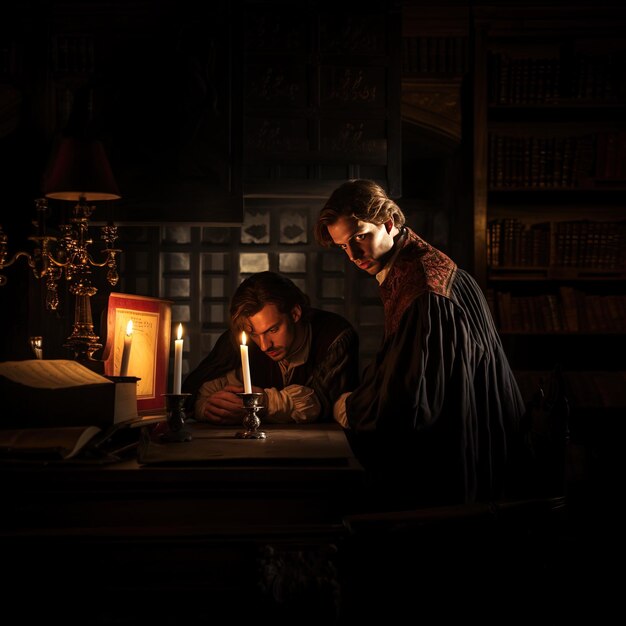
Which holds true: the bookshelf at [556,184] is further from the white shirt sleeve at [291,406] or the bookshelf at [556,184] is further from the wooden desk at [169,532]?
the wooden desk at [169,532]

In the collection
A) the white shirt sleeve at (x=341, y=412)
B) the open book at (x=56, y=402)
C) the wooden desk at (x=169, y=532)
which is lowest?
the wooden desk at (x=169, y=532)

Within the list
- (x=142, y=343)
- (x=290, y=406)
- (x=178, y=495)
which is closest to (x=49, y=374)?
(x=178, y=495)

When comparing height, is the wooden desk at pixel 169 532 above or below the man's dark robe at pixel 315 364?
below

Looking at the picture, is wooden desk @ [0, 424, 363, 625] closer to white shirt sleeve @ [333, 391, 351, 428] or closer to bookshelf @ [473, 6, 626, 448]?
white shirt sleeve @ [333, 391, 351, 428]

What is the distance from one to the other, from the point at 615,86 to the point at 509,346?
1633 mm

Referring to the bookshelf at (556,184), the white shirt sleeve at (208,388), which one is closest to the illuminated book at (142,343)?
the white shirt sleeve at (208,388)

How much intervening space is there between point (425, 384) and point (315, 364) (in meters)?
0.69

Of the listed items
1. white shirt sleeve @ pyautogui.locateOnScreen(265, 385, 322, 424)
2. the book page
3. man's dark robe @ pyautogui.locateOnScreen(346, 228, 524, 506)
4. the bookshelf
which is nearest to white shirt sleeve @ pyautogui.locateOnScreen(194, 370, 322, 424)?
white shirt sleeve @ pyautogui.locateOnScreen(265, 385, 322, 424)

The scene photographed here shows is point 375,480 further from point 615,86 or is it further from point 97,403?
point 615,86

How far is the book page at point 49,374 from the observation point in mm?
1921

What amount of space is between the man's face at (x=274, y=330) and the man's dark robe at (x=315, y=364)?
79 millimetres

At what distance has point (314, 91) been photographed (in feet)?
12.7

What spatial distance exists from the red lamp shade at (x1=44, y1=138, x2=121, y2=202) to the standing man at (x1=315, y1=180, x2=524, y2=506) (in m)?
0.76

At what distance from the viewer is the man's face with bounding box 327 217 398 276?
8.95ft
